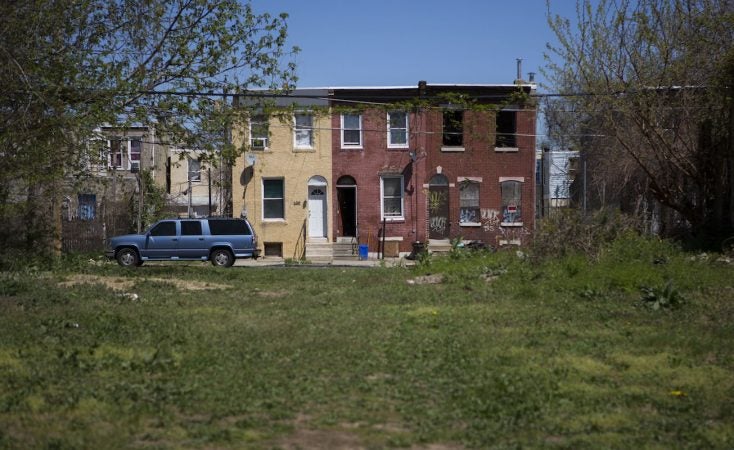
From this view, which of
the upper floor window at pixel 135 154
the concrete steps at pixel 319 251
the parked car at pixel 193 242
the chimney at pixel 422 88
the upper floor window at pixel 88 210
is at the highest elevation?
the chimney at pixel 422 88

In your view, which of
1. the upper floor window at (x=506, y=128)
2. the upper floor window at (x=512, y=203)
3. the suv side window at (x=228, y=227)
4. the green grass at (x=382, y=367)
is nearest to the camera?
the green grass at (x=382, y=367)

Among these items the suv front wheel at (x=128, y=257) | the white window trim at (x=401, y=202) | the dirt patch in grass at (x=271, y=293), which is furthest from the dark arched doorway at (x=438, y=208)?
the dirt patch in grass at (x=271, y=293)

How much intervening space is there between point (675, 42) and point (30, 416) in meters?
18.8

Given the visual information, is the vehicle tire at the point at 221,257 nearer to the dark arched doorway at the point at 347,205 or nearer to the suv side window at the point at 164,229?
the suv side window at the point at 164,229

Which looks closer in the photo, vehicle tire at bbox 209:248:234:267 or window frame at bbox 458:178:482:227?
vehicle tire at bbox 209:248:234:267

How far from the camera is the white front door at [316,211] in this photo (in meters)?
38.4

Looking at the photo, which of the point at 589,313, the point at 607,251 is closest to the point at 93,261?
the point at 607,251

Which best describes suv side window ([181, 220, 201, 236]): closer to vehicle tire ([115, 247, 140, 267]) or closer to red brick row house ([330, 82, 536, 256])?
vehicle tire ([115, 247, 140, 267])

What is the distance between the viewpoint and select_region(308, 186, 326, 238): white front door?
38406mm

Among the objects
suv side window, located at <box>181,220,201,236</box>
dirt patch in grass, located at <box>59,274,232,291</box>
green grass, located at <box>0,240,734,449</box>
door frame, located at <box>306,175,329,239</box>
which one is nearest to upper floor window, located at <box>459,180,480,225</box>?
door frame, located at <box>306,175,329,239</box>

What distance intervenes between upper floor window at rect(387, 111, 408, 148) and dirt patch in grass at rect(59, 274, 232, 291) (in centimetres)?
1953

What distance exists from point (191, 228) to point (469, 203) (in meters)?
13.8

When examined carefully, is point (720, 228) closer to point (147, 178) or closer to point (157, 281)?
point (157, 281)

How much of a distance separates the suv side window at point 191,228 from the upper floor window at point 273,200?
8.24 metres
